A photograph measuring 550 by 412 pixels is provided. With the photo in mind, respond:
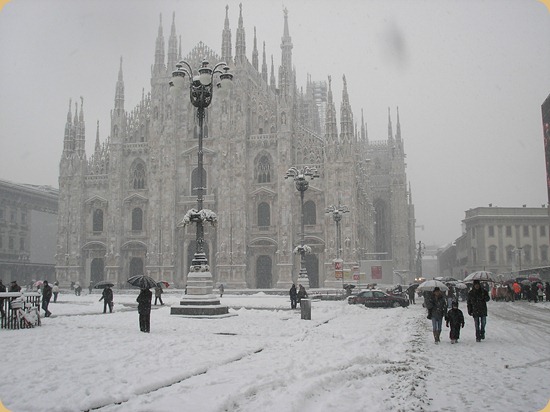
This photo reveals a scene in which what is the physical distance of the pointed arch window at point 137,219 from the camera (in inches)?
2010

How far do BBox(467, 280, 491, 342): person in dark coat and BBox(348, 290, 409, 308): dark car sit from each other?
14215 mm

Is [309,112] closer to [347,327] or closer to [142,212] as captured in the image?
[142,212]

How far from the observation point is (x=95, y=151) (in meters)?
52.7

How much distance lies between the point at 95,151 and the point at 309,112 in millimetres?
34922

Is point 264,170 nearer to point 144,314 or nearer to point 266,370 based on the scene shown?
point 144,314

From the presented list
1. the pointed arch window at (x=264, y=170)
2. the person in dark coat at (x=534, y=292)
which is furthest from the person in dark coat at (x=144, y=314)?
the pointed arch window at (x=264, y=170)

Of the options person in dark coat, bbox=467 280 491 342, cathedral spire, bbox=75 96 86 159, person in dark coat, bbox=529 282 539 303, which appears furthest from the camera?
cathedral spire, bbox=75 96 86 159

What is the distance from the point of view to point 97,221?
171 feet

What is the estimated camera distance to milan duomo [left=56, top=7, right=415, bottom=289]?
46.5 meters

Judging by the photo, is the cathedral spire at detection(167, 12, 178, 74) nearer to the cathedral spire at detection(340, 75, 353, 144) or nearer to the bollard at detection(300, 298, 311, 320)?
the cathedral spire at detection(340, 75, 353, 144)

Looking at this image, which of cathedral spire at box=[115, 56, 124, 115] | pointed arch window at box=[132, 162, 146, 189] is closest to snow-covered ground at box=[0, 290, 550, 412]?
pointed arch window at box=[132, 162, 146, 189]

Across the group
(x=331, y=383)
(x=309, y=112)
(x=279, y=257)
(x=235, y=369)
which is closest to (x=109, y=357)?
(x=235, y=369)

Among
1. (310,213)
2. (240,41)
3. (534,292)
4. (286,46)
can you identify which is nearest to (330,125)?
(310,213)

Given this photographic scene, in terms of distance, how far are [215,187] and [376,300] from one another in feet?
81.0
